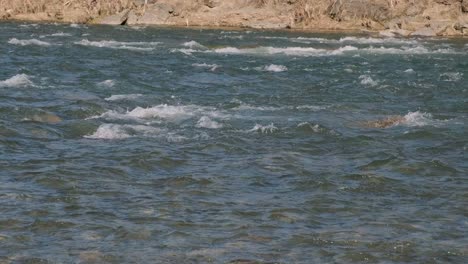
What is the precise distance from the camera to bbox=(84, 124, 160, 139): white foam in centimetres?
1653

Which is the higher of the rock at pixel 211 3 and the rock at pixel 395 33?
the rock at pixel 211 3

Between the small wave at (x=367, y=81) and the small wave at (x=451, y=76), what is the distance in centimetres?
244

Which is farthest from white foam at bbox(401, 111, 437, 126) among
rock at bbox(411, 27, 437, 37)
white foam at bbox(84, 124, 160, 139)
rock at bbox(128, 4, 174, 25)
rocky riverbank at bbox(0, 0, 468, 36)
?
rock at bbox(128, 4, 174, 25)

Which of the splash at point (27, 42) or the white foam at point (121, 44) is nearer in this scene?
the splash at point (27, 42)

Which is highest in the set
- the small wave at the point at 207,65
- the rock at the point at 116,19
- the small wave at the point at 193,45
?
the small wave at the point at 207,65

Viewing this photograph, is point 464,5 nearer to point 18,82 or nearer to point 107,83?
point 107,83

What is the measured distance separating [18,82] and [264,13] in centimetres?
3928

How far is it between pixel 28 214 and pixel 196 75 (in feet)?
58.9

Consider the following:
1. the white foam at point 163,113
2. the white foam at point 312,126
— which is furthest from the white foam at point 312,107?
the white foam at point 312,126

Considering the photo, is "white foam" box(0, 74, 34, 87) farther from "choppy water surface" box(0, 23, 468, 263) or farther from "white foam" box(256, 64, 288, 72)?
"white foam" box(256, 64, 288, 72)

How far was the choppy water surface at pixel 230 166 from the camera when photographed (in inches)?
396

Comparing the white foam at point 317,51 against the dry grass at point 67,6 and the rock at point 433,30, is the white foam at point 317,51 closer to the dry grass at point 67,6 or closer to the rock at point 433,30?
the rock at point 433,30

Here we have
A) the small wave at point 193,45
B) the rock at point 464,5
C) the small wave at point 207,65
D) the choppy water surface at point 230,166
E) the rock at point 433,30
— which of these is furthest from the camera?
the rock at point 464,5

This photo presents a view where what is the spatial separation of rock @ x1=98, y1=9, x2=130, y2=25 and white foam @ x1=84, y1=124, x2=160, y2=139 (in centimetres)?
4562
